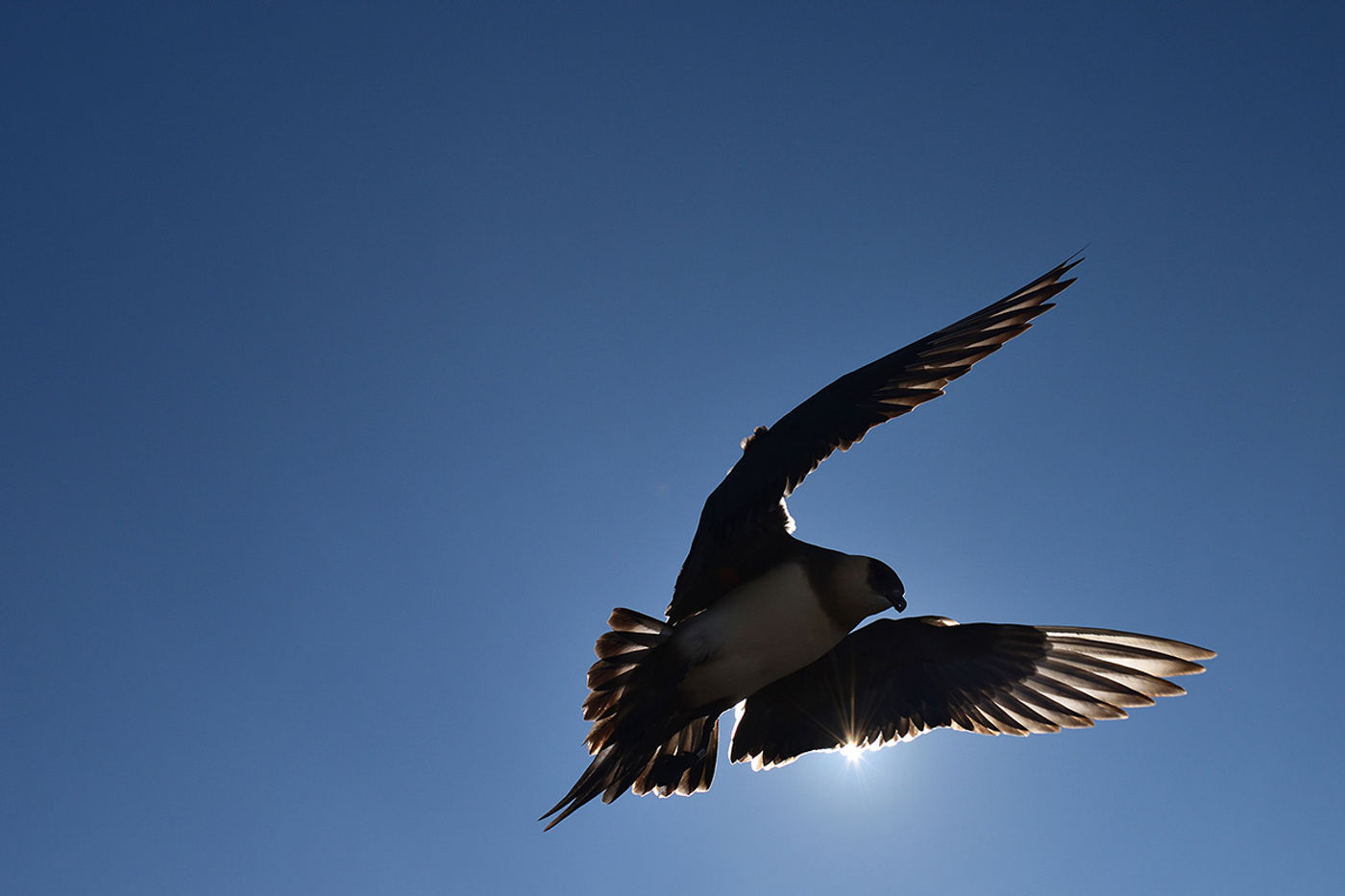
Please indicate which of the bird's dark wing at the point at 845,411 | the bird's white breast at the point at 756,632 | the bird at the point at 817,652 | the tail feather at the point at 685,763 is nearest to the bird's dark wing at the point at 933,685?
the bird at the point at 817,652

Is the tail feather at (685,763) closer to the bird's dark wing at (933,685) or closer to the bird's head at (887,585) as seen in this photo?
the bird's dark wing at (933,685)

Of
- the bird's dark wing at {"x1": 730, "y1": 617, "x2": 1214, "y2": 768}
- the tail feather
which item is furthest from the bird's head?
the tail feather

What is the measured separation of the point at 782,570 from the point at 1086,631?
1.83 meters

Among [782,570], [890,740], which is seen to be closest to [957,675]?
[890,740]

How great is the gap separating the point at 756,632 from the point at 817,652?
14.4 inches

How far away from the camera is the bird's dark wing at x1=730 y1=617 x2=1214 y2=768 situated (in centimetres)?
461

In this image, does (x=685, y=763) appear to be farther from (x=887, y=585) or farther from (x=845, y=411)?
(x=845, y=411)

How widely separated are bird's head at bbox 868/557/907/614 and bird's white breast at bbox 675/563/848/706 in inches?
10.4

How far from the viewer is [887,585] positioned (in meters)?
4.09

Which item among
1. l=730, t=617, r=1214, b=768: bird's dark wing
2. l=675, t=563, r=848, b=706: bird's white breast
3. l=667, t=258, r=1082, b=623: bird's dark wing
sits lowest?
l=730, t=617, r=1214, b=768: bird's dark wing

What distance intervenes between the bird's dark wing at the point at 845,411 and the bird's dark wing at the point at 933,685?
1.37m

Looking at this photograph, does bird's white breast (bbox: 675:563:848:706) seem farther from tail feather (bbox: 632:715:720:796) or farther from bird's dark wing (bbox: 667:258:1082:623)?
tail feather (bbox: 632:715:720:796)

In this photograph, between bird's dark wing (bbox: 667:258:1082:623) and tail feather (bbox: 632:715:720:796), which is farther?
tail feather (bbox: 632:715:720:796)

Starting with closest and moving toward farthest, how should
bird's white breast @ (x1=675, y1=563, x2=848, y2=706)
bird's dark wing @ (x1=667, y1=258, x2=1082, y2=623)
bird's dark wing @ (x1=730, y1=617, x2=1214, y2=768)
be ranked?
bird's dark wing @ (x1=667, y1=258, x2=1082, y2=623)
bird's white breast @ (x1=675, y1=563, x2=848, y2=706)
bird's dark wing @ (x1=730, y1=617, x2=1214, y2=768)
